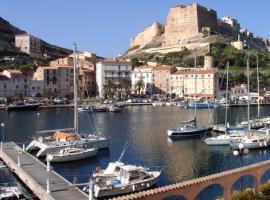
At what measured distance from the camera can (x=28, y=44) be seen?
434 feet

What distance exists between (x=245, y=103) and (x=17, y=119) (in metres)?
55.6

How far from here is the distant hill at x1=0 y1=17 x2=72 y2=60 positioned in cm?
12812

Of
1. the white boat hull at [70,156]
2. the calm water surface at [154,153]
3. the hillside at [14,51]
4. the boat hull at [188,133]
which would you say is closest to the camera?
the calm water surface at [154,153]

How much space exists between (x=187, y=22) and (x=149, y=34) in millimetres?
25530

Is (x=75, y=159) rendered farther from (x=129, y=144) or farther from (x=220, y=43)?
(x=220, y=43)

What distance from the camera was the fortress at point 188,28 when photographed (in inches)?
5541

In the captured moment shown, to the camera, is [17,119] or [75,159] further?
[17,119]

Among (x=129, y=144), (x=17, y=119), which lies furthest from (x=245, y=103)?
(x=129, y=144)

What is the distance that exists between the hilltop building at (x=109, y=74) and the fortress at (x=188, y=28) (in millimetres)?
29650

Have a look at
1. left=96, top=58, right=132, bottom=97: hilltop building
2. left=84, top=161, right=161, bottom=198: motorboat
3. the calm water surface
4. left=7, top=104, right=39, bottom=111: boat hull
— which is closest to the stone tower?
left=96, top=58, right=132, bottom=97: hilltop building

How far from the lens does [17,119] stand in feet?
220

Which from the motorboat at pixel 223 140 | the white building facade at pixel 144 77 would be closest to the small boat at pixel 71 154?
the motorboat at pixel 223 140

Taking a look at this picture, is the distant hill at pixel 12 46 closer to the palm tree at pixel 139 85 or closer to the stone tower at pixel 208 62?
the palm tree at pixel 139 85

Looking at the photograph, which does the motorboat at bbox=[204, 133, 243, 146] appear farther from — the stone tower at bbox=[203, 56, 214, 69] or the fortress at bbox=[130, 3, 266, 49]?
the fortress at bbox=[130, 3, 266, 49]
